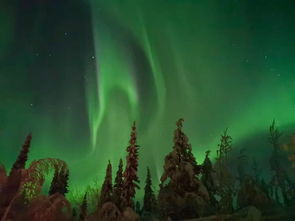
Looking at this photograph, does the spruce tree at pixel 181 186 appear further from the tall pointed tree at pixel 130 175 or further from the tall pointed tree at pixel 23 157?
the tall pointed tree at pixel 23 157

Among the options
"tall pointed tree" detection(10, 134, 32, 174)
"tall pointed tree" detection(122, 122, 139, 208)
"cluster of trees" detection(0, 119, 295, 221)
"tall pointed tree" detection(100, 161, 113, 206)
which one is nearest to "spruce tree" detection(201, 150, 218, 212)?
"cluster of trees" detection(0, 119, 295, 221)

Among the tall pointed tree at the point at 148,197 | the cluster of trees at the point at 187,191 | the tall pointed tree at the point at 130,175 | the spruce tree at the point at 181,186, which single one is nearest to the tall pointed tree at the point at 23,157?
the cluster of trees at the point at 187,191

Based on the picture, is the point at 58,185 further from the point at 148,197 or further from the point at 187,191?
the point at 187,191

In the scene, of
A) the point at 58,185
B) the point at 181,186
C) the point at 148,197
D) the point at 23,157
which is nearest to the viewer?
the point at 23,157

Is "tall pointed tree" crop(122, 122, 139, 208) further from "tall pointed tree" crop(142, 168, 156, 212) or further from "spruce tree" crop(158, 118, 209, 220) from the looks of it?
"tall pointed tree" crop(142, 168, 156, 212)

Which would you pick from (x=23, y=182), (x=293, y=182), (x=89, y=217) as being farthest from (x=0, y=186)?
(x=293, y=182)

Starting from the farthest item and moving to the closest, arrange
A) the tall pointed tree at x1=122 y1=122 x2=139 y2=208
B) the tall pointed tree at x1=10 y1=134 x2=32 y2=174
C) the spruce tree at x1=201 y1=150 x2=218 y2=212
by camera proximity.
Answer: the spruce tree at x1=201 y1=150 x2=218 y2=212 < the tall pointed tree at x1=122 y1=122 x2=139 y2=208 < the tall pointed tree at x1=10 y1=134 x2=32 y2=174

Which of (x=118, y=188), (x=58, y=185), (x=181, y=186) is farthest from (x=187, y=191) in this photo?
(x=58, y=185)

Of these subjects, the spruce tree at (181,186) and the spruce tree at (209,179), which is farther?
the spruce tree at (209,179)

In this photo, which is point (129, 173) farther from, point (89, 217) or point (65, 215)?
point (65, 215)

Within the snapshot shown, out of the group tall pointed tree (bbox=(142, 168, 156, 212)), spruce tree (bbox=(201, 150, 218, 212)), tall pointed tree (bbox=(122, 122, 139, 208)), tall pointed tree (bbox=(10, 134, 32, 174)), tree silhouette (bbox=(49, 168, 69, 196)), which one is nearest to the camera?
tall pointed tree (bbox=(10, 134, 32, 174))

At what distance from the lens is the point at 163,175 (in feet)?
95.4

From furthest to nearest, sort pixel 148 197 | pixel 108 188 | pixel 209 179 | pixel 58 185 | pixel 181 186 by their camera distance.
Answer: pixel 148 197
pixel 58 185
pixel 108 188
pixel 209 179
pixel 181 186

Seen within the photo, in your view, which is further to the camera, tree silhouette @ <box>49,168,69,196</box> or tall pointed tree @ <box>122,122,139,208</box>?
tree silhouette @ <box>49,168,69,196</box>
